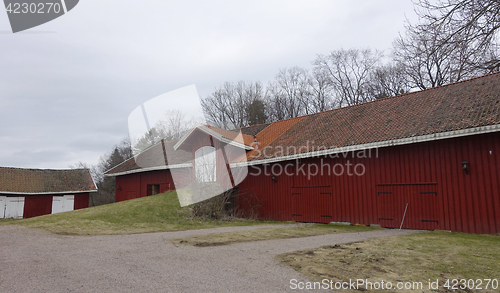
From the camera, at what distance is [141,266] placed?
17.2 ft

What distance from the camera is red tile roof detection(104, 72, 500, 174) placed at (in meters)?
9.73

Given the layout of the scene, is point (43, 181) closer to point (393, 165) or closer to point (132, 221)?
point (132, 221)

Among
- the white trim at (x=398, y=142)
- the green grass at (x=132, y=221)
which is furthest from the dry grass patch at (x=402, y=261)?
the green grass at (x=132, y=221)

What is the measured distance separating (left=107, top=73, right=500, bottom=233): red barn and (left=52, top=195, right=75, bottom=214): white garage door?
Result: 63.3 feet

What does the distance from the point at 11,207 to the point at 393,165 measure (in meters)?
27.8

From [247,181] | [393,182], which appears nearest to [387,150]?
[393,182]

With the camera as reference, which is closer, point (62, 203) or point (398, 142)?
point (398, 142)

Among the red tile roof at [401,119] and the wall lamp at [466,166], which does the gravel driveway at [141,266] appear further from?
the red tile roof at [401,119]

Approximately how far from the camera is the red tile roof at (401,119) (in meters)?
9.73

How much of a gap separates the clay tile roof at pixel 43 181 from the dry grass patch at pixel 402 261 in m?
27.9

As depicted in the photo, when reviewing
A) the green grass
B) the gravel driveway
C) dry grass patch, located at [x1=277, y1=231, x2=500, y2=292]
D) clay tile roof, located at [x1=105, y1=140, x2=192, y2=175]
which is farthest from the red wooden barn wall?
clay tile roof, located at [x1=105, y1=140, x2=192, y2=175]

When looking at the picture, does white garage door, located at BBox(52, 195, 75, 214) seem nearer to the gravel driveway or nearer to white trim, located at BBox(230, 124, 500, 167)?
white trim, located at BBox(230, 124, 500, 167)

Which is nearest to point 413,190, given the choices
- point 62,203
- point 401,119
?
point 401,119

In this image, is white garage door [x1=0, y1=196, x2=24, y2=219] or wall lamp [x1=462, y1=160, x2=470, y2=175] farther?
white garage door [x1=0, y1=196, x2=24, y2=219]
